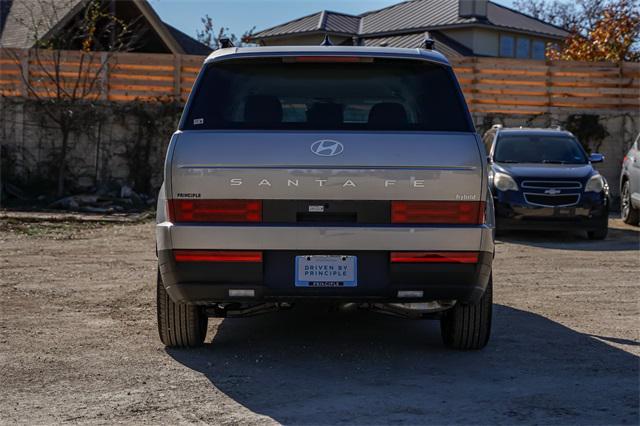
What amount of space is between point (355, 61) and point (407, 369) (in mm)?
1946

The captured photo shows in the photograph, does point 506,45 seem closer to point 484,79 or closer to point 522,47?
point 522,47

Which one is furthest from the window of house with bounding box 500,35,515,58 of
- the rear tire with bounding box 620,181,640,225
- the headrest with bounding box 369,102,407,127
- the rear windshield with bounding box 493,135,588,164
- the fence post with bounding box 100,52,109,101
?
the headrest with bounding box 369,102,407,127

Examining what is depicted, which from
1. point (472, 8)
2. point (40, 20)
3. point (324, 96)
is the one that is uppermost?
point (472, 8)

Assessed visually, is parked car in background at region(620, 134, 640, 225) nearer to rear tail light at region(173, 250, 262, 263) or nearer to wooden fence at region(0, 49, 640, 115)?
wooden fence at region(0, 49, 640, 115)

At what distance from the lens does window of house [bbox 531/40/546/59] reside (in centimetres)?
4150

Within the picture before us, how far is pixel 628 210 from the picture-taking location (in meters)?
16.9

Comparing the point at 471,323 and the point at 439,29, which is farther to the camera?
the point at 439,29

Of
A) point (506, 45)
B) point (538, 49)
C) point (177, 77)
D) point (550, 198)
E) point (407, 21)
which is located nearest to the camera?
point (550, 198)

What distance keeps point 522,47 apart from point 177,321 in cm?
3626

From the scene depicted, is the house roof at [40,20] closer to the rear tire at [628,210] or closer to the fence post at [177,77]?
the fence post at [177,77]

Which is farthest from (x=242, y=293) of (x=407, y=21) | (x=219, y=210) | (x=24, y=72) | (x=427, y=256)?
(x=407, y=21)

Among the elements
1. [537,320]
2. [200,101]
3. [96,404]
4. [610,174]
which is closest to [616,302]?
[537,320]

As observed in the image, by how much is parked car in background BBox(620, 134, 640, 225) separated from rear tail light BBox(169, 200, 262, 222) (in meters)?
11.4

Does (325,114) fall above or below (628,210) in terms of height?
above
